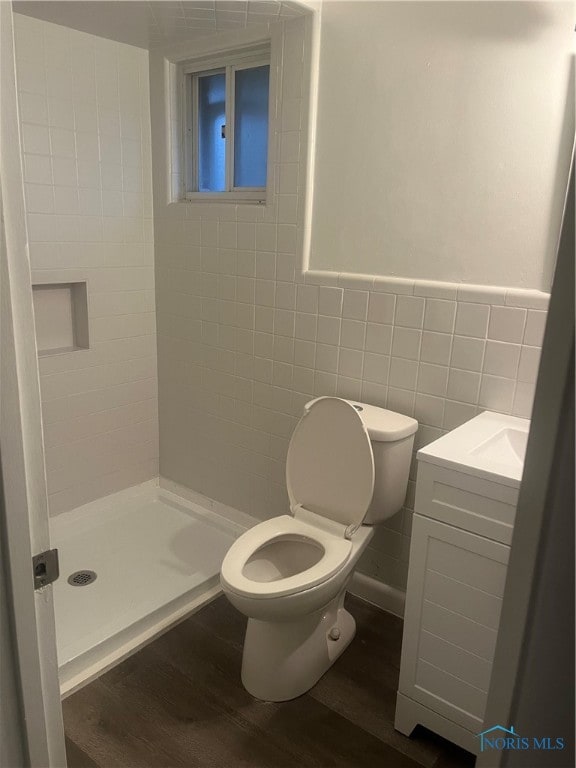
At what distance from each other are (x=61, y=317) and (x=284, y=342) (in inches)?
42.1

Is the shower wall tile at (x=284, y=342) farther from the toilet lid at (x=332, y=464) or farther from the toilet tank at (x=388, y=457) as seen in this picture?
the toilet lid at (x=332, y=464)

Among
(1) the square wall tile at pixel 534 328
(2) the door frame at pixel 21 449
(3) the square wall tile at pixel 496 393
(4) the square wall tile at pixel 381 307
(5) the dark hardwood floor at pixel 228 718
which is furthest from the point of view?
(4) the square wall tile at pixel 381 307

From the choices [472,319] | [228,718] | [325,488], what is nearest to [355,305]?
[472,319]

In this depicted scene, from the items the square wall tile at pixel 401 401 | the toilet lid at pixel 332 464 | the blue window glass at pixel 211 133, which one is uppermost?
the blue window glass at pixel 211 133

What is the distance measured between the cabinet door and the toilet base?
13.1 inches

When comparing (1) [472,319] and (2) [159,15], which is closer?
(1) [472,319]

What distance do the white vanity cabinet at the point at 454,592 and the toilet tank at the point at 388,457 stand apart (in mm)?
289

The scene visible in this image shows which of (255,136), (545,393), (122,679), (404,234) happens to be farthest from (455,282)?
(122,679)

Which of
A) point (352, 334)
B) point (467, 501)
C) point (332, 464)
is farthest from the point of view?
point (352, 334)

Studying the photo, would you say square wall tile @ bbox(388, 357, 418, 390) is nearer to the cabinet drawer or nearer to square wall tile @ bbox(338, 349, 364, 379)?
square wall tile @ bbox(338, 349, 364, 379)

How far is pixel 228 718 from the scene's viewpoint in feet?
5.90

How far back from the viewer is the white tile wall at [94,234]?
2.39 meters

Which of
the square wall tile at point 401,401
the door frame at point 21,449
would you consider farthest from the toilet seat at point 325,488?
the door frame at point 21,449

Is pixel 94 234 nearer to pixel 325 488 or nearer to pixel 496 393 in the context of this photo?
pixel 325 488
